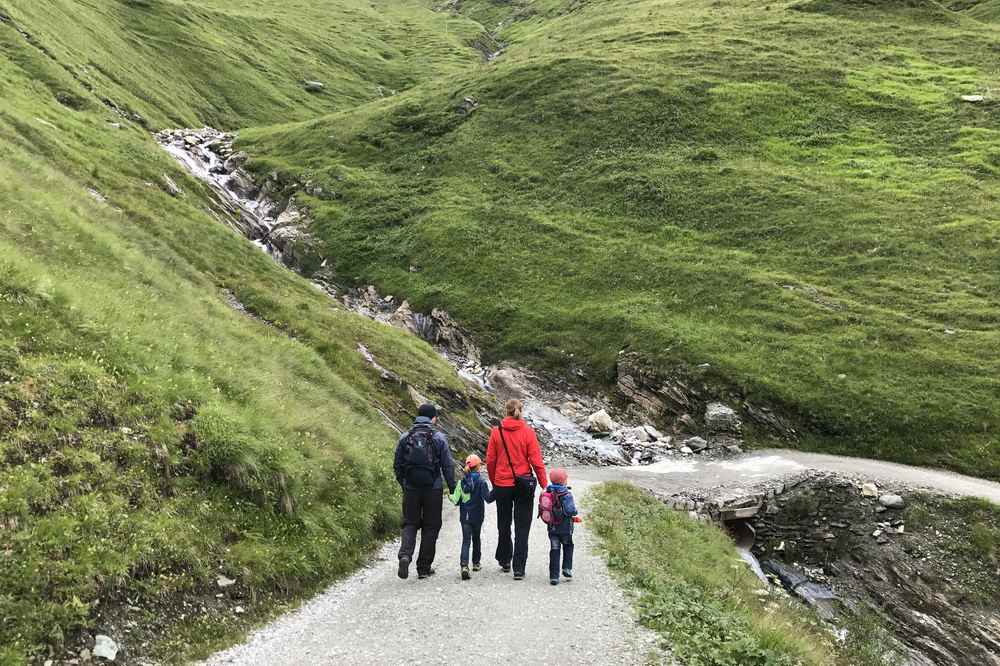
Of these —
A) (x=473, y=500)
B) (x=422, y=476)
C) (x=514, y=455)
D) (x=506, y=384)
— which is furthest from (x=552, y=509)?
(x=506, y=384)

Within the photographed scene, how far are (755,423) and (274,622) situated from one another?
34.1 m

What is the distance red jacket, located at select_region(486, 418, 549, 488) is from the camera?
1381 cm

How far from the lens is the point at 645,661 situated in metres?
10.3

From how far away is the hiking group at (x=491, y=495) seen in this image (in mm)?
13242

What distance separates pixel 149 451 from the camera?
12367 millimetres

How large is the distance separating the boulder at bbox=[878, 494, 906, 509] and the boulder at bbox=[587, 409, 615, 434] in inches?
586

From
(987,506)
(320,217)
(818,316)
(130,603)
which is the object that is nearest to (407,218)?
(320,217)

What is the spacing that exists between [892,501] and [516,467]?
2367 centimetres

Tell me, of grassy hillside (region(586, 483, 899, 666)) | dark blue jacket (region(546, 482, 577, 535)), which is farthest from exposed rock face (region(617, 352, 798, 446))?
dark blue jacket (region(546, 482, 577, 535))

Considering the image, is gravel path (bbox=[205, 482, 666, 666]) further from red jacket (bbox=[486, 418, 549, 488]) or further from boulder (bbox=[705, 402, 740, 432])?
boulder (bbox=[705, 402, 740, 432])

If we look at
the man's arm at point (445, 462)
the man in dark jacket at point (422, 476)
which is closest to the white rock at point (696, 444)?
the man in dark jacket at point (422, 476)

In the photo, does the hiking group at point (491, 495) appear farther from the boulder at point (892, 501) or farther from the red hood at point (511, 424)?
the boulder at point (892, 501)

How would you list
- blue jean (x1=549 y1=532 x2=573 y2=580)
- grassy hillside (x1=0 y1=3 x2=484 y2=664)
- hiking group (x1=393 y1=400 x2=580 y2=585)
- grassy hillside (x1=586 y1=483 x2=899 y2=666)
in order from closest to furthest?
grassy hillside (x1=0 y1=3 x2=484 y2=664) < grassy hillside (x1=586 y1=483 x2=899 y2=666) < hiking group (x1=393 y1=400 x2=580 y2=585) < blue jean (x1=549 y1=532 x2=573 y2=580)

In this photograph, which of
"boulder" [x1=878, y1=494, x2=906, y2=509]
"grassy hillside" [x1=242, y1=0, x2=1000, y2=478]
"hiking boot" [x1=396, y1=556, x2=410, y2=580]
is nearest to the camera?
"hiking boot" [x1=396, y1=556, x2=410, y2=580]
